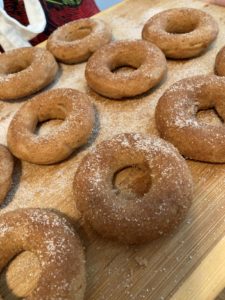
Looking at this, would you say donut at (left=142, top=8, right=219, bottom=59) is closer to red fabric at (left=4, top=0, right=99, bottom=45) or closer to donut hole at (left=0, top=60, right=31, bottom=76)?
donut hole at (left=0, top=60, right=31, bottom=76)

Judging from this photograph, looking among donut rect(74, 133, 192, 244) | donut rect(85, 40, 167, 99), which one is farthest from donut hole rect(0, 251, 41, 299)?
donut rect(85, 40, 167, 99)

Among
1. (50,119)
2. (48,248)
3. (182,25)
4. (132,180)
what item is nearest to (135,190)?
(132,180)

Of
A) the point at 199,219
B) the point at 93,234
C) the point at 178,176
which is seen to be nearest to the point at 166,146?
the point at 178,176

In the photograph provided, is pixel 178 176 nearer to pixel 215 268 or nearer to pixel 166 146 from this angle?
pixel 166 146

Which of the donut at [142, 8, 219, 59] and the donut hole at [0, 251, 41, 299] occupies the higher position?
the donut at [142, 8, 219, 59]

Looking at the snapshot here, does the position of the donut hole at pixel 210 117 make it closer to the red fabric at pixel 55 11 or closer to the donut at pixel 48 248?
the donut at pixel 48 248

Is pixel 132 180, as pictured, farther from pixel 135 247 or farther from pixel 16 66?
pixel 16 66
